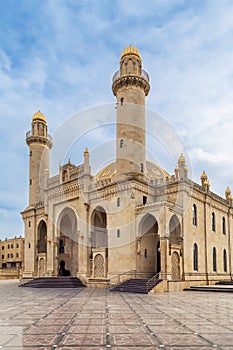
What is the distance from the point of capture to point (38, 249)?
133 feet

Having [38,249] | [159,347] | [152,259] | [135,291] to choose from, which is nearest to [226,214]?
[152,259]

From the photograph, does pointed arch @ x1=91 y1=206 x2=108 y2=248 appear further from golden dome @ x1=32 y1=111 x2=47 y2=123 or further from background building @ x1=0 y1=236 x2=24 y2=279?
background building @ x1=0 y1=236 x2=24 y2=279

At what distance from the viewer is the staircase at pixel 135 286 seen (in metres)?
23.1

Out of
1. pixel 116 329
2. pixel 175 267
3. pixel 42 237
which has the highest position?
pixel 42 237

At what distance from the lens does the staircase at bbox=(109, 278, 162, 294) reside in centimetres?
2310

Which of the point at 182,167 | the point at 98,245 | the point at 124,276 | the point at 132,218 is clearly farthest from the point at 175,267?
the point at 98,245

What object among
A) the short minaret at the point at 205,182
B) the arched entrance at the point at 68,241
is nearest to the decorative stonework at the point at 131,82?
the short minaret at the point at 205,182

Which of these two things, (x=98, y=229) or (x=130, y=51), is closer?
(x=130, y=51)

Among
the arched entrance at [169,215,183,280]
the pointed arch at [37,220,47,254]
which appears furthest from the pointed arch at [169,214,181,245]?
the pointed arch at [37,220,47,254]

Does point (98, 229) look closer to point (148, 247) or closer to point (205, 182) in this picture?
point (148, 247)

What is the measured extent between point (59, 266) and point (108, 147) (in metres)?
14.3

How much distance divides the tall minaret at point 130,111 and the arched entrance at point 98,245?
542 centimetres

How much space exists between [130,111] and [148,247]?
12170 mm

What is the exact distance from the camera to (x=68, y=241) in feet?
129
